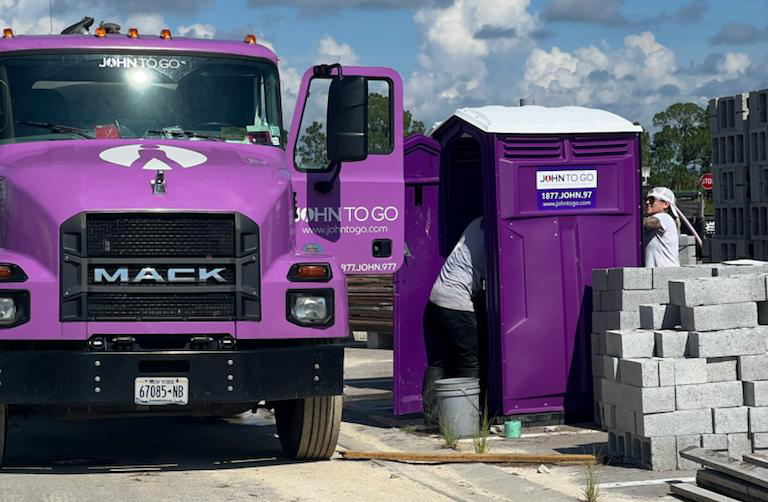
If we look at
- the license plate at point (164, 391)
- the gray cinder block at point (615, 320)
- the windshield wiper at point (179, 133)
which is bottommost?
the license plate at point (164, 391)

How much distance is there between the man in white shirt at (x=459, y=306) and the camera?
11102 mm

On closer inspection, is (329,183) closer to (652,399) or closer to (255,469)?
(255,469)

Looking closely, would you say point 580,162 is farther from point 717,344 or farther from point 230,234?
point 230,234

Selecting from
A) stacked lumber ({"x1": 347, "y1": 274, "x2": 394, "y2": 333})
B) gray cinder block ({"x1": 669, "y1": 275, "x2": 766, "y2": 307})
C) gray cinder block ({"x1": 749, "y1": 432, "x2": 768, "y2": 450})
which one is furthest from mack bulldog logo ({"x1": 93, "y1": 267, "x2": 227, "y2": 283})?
stacked lumber ({"x1": 347, "y1": 274, "x2": 394, "y2": 333})

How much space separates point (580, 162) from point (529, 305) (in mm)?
1246

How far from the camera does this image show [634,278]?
10.4 meters

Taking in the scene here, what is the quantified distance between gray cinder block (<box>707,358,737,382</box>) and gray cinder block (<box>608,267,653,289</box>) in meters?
1.35

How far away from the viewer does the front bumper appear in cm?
853

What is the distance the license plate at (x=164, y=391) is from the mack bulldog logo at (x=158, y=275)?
2.09ft

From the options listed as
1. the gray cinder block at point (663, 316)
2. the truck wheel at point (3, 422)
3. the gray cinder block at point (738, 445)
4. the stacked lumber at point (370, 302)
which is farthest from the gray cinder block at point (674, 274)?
the stacked lumber at point (370, 302)

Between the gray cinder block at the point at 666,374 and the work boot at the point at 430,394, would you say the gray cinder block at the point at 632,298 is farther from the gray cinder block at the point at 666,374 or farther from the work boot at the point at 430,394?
the work boot at the point at 430,394

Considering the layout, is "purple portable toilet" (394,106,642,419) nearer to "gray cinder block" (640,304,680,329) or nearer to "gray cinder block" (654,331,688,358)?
"gray cinder block" (640,304,680,329)

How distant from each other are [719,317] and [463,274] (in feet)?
8.32

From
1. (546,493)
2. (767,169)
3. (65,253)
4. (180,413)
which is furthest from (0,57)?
(767,169)
